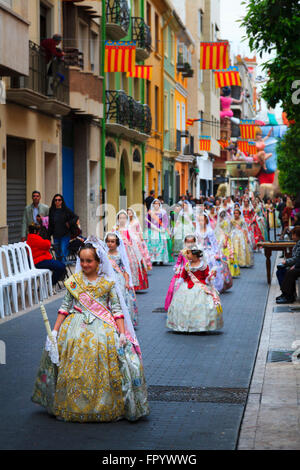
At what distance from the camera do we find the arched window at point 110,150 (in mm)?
30422

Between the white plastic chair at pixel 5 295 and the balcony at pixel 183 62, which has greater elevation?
the balcony at pixel 183 62

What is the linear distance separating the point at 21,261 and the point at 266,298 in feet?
14.4

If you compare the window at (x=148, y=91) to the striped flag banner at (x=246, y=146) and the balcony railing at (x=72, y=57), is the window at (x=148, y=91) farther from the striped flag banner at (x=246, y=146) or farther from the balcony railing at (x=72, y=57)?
the balcony railing at (x=72, y=57)

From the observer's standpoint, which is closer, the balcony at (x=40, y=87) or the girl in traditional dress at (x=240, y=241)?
the balcony at (x=40, y=87)

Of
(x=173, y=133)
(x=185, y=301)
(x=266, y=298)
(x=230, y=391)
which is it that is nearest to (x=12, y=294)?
(x=185, y=301)

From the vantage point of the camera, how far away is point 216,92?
66.4 meters

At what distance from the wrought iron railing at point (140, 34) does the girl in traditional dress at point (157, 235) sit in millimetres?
11765

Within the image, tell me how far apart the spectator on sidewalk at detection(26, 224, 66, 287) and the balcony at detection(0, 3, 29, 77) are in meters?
3.00

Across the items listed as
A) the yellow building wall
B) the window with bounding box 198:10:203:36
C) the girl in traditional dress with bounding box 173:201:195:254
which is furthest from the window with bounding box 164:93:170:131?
the girl in traditional dress with bounding box 173:201:195:254

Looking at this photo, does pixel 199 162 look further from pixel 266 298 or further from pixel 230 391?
pixel 230 391

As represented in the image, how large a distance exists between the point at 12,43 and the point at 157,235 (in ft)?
28.6

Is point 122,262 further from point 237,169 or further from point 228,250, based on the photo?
point 237,169

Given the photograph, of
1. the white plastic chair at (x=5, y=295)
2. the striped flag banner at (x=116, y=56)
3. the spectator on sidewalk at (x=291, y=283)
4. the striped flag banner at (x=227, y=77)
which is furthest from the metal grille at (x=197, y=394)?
the striped flag banner at (x=227, y=77)

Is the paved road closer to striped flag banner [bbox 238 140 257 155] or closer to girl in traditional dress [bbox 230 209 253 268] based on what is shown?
girl in traditional dress [bbox 230 209 253 268]
